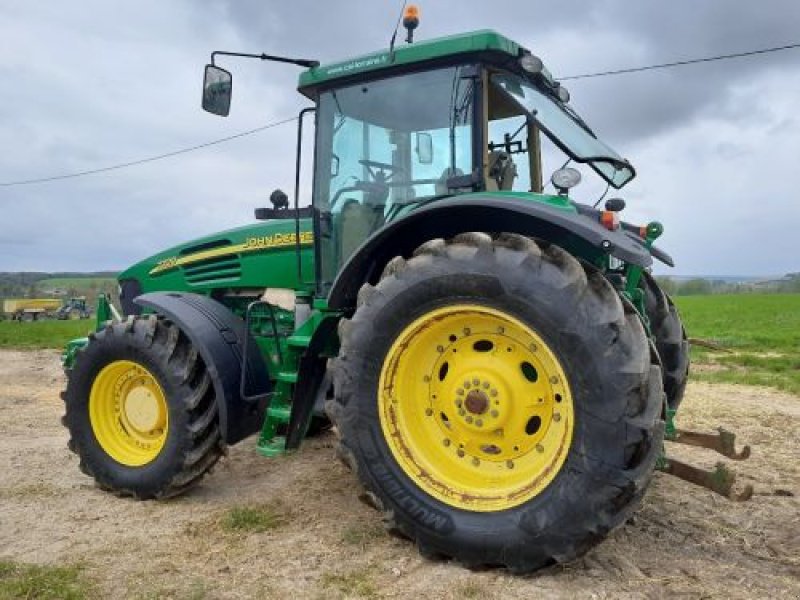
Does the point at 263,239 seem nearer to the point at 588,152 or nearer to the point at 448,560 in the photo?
the point at 588,152

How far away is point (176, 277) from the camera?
18.4 ft

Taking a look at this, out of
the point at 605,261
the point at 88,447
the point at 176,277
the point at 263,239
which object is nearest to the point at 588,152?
the point at 605,261

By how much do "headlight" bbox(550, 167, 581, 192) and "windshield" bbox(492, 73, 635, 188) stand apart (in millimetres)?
253

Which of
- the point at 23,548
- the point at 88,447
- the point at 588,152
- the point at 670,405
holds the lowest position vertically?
the point at 23,548

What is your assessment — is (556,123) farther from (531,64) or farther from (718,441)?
(718,441)

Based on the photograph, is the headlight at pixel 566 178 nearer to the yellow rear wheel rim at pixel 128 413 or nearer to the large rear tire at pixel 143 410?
the large rear tire at pixel 143 410

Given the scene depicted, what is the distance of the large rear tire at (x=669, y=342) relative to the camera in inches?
Result: 190

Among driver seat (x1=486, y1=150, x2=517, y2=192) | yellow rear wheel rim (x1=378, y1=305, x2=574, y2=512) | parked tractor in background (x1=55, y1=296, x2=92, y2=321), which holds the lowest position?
parked tractor in background (x1=55, y1=296, x2=92, y2=321)

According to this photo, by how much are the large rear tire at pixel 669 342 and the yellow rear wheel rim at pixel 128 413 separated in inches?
130

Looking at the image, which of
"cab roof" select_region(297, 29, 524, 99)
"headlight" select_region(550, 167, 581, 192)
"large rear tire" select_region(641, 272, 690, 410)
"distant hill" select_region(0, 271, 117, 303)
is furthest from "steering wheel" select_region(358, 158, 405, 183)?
"distant hill" select_region(0, 271, 117, 303)

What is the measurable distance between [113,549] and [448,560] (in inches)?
68.3

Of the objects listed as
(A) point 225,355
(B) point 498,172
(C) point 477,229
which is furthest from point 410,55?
(A) point 225,355

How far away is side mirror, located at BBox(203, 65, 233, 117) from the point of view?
14.5 feet

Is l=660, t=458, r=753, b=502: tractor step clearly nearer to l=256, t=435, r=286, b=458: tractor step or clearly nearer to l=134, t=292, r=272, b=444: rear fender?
l=256, t=435, r=286, b=458: tractor step
